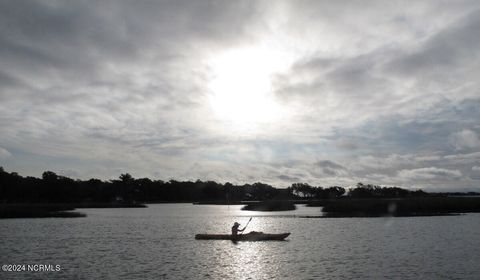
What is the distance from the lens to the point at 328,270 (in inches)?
1329

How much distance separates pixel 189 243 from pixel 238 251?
9416 mm

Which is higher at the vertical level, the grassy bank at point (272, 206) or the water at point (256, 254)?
the grassy bank at point (272, 206)

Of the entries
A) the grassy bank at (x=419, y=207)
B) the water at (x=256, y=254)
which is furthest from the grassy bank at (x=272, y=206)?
the water at (x=256, y=254)

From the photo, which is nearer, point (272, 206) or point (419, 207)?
point (419, 207)

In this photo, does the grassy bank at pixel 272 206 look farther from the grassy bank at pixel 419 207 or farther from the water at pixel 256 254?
the water at pixel 256 254

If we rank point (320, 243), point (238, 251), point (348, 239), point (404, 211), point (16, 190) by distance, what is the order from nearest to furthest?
point (238, 251)
point (320, 243)
point (348, 239)
point (404, 211)
point (16, 190)

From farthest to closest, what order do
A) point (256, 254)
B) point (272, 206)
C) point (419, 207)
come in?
point (272, 206)
point (419, 207)
point (256, 254)

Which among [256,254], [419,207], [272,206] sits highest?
[272,206]

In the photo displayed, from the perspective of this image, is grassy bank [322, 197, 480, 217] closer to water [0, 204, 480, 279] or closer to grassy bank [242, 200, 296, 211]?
water [0, 204, 480, 279]

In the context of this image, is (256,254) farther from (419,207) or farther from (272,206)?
(272,206)

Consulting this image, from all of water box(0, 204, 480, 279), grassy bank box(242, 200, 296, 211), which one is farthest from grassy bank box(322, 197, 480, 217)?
grassy bank box(242, 200, 296, 211)

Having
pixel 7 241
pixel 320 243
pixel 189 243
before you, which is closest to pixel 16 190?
pixel 7 241

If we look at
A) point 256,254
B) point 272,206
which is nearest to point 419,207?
point 272,206

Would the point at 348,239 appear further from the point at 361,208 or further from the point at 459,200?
the point at 459,200
